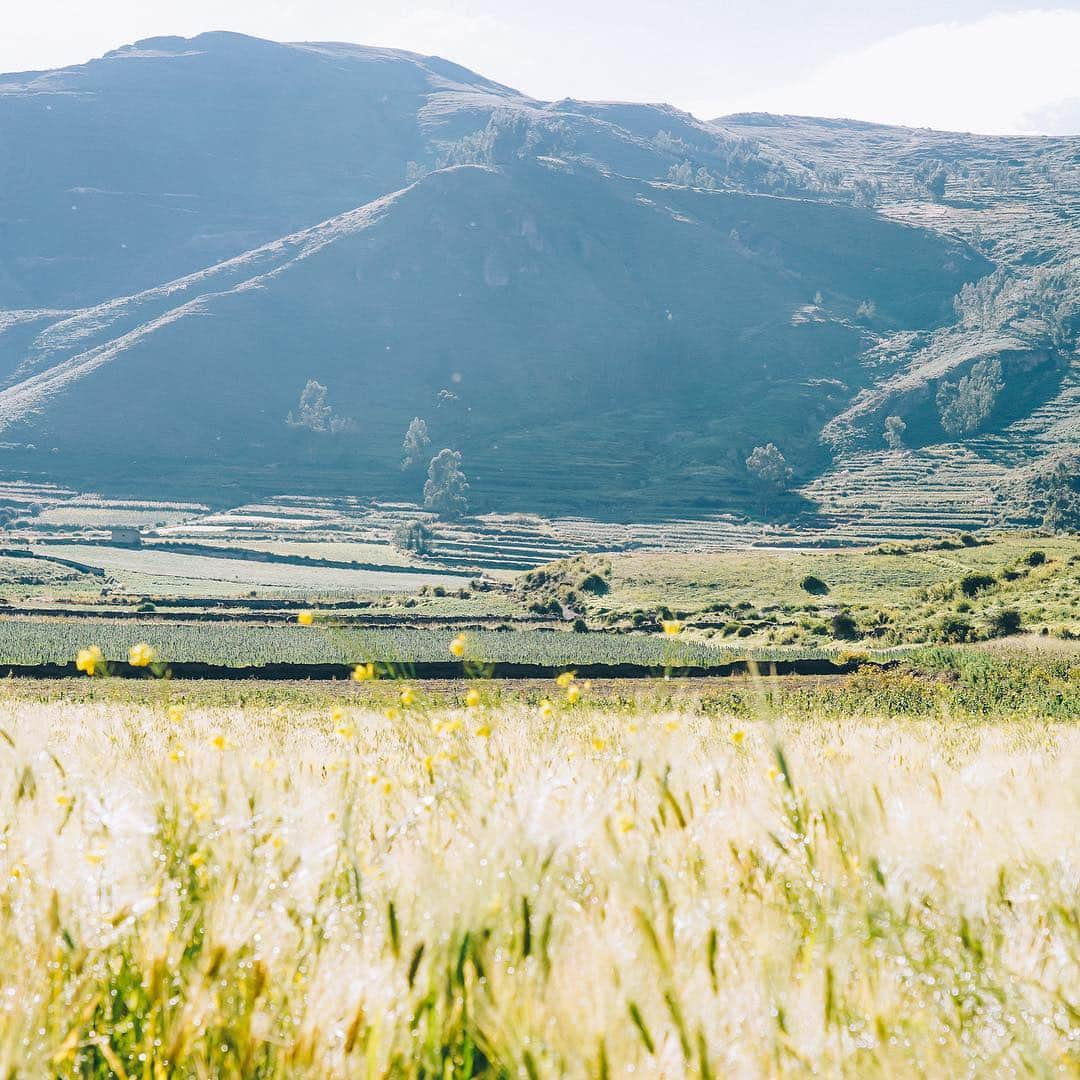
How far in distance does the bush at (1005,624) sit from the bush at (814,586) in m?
22.9

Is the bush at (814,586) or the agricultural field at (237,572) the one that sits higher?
the bush at (814,586)

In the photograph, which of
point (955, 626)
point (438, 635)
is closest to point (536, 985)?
point (955, 626)

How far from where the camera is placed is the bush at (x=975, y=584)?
238ft

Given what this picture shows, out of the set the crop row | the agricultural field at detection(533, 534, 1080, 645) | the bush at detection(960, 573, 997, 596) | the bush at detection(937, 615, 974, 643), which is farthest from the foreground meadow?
the bush at detection(960, 573, 997, 596)

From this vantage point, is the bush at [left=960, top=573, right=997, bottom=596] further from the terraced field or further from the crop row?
the crop row

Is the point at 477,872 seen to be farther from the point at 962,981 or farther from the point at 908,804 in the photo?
the point at 908,804

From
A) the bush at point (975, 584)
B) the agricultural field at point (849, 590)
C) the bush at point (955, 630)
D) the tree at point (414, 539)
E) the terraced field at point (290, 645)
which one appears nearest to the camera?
the terraced field at point (290, 645)

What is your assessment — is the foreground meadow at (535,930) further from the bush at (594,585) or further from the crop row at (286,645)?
the bush at (594,585)

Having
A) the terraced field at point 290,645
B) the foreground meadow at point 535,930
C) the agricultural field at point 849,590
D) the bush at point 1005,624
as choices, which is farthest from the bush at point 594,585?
the foreground meadow at point 535,930

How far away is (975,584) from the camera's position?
240 feet

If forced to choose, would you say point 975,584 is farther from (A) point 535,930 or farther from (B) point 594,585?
(A) point 535,930

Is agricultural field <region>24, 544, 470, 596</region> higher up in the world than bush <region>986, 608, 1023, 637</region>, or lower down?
lower down

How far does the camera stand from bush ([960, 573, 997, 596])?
72562mm

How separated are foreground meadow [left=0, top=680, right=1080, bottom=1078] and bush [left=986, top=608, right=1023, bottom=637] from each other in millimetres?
57514
